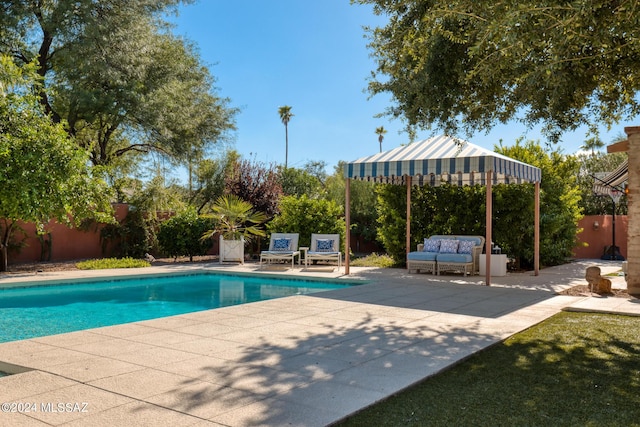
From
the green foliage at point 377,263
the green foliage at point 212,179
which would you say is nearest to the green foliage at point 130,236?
the green foliage at point 377,263

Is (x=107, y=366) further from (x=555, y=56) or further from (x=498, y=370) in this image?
(x=555, y=56)

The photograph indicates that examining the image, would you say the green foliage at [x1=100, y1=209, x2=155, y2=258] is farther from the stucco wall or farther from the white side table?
the white side table

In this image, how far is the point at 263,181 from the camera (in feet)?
61.9

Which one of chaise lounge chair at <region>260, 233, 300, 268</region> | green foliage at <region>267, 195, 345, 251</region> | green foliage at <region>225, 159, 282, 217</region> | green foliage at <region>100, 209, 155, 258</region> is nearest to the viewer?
chaise lounge chair at <region>260, 233, 300, 268</region>

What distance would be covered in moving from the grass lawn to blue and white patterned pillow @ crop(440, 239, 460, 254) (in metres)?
6.83

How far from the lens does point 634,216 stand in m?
9.30

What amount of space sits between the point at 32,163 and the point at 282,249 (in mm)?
6429

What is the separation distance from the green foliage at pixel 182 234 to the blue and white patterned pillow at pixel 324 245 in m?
4.28

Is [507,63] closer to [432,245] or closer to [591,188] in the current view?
[432,245]

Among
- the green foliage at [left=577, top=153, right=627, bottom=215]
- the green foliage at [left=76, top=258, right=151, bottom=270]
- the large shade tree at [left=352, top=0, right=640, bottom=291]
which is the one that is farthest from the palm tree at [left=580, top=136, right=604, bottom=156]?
the green foliage at [left=76, top=258, right=151, bottom=270]

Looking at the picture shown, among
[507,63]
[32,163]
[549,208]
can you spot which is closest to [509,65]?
[507,63]

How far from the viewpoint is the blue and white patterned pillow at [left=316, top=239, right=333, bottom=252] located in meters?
14.8

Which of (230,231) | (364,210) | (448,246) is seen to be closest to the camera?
(448,246)

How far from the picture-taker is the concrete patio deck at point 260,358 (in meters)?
3.52
